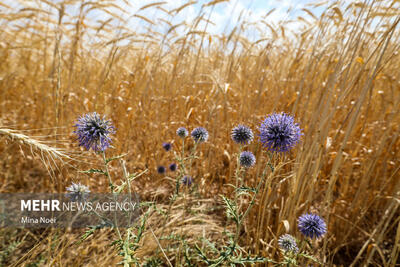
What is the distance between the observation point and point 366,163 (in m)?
2.06

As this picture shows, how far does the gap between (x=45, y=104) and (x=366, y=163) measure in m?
3.20

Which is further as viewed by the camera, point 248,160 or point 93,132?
point 248,160

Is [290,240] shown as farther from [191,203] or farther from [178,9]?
[178,9]

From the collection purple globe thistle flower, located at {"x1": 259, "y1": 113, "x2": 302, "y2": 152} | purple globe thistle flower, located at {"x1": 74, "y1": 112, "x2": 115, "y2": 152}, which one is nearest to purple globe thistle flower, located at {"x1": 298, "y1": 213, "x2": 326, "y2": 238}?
purple globe thistle flower, located at {"x1": 259, "y1": 113, "x2": 302, "y2": 152}

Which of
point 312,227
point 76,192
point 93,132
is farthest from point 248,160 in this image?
point 76,192

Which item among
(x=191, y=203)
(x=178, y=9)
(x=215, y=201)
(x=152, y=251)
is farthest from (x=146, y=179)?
(x=178, y=9)

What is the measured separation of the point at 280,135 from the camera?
1.01 meters

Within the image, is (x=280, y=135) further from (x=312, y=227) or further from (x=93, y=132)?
(x=93, y=132)

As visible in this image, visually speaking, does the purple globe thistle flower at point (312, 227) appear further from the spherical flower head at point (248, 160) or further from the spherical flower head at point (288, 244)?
the spherical flower head at point (248, 160)

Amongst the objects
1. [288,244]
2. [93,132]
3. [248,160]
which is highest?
[93,132]

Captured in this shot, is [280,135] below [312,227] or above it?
above

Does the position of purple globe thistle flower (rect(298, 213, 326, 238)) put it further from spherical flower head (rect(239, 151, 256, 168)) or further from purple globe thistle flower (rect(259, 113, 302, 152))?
purple globe thistle flower (rect(259, 113, 302, 152))

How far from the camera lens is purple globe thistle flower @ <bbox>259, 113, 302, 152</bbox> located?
999 millimetres

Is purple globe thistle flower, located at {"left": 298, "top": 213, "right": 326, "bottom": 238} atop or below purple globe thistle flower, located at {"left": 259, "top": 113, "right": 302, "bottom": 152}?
below
